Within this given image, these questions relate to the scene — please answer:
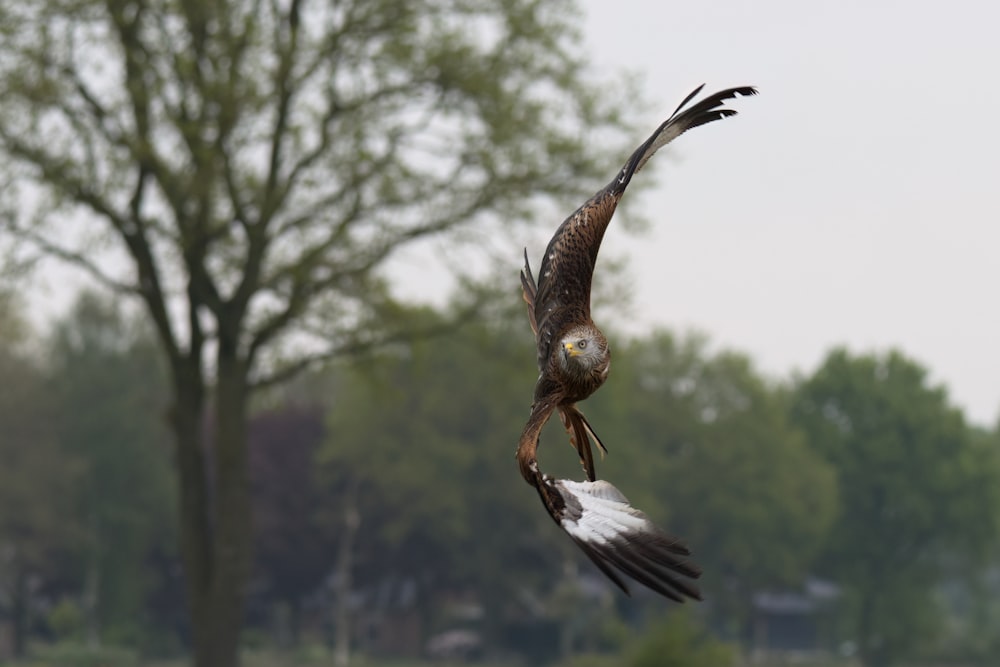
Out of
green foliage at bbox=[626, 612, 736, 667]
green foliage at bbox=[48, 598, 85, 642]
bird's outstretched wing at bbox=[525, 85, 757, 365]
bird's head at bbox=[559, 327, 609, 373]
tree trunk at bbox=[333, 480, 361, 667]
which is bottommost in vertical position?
bird's head at bbox=[559, 327, 609, 373]

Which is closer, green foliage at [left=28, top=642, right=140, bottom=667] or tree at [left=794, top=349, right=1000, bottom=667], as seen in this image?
green foliage at [left=28, top=642, right=140, bottom=667]

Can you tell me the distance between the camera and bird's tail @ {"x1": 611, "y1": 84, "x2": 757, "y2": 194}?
221 cm

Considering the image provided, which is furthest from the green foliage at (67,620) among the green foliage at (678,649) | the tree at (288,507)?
the green foliage at (678,649)

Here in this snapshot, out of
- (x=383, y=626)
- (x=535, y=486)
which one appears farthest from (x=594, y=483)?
(x=383, y=626)

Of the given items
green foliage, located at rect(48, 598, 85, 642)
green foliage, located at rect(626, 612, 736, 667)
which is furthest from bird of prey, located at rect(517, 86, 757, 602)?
green foliage, located at rect(48, 598, 85, 642)

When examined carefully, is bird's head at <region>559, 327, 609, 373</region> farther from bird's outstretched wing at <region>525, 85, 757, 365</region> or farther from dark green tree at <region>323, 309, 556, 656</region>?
dark green tree at <region>323, 309, 556, 656</region>

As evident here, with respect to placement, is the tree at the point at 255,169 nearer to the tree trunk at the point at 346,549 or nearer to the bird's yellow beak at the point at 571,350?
the bird's yellow beak at the point at 571,350

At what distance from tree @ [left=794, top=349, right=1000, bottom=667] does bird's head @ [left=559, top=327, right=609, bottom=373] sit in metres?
74.6

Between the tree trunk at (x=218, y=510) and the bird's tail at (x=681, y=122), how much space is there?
23.9m

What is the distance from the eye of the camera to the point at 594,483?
2016mm

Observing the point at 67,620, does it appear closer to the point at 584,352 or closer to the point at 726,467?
the point at 726,467

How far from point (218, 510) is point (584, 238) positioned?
24532 millimetres

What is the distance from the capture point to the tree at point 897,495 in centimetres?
7419

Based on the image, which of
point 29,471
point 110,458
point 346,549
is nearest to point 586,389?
point 29,471
